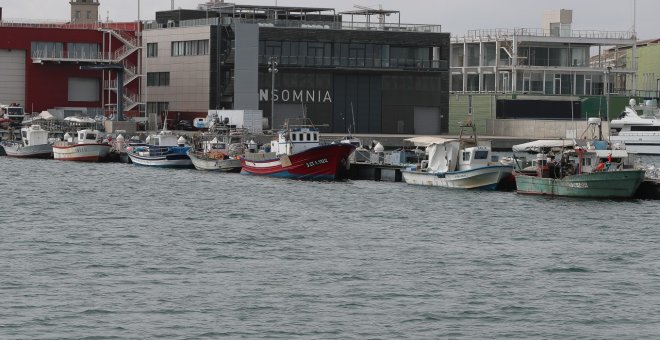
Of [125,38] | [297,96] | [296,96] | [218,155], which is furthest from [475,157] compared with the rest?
[125,38]

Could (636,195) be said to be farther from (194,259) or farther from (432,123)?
(432,123)

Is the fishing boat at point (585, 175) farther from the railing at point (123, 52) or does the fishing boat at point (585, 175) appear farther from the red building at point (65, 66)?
the railing at point (123, 52)

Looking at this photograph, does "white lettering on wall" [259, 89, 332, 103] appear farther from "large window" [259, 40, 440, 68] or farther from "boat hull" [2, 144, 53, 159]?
"boat hull" [2, 144, 53, 159]

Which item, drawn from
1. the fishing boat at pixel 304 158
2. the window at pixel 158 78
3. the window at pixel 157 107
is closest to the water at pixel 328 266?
the fishing boat at pixel 304 158

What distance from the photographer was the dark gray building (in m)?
143

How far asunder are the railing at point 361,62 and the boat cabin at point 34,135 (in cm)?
2150

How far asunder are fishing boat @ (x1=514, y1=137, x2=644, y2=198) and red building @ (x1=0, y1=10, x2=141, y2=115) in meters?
74.1

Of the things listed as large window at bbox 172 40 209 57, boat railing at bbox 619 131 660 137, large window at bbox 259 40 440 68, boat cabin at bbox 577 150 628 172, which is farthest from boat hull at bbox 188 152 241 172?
boat railing at bbox 619 131 660 137

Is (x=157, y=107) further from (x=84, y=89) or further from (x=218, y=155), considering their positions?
(x=218, y=155)

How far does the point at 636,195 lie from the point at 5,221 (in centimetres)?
3415

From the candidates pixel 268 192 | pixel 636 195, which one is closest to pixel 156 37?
pixel 268 192

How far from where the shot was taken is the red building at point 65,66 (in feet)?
505

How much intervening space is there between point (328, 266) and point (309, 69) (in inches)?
3538

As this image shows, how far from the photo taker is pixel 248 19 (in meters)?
148
